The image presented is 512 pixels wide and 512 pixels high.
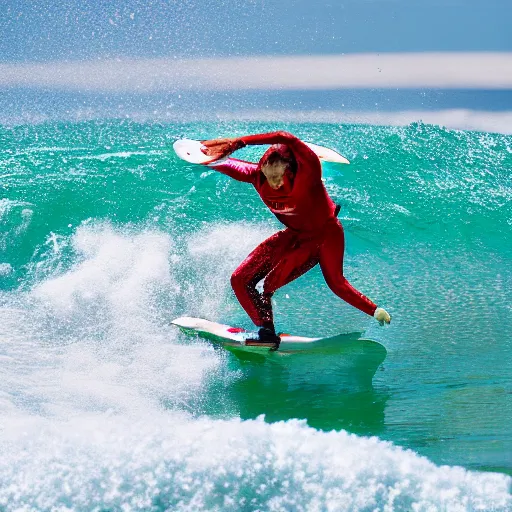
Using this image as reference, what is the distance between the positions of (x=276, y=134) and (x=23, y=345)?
1.94 m

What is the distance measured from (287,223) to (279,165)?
43 cm

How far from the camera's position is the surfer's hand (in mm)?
4113

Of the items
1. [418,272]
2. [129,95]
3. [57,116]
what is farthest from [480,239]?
[129,95]

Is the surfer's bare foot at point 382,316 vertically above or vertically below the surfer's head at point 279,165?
below

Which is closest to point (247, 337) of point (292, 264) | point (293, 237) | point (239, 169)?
point (292, 264)

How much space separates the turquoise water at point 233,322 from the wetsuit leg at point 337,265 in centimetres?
41

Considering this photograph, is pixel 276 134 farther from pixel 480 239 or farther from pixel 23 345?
pixel 480 239

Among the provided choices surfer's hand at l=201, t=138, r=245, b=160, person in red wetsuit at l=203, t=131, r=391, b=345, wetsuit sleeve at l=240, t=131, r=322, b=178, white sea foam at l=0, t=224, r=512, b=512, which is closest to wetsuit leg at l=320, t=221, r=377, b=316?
person in red wetsuit at l=203, t=131, r=391, b=345

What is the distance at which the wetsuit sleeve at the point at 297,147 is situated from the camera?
12.9ft

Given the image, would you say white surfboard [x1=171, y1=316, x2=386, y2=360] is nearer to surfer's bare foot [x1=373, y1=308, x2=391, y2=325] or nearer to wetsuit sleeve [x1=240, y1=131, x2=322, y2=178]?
surfer's bare foot [x1=373, y1=308, x2=391, y2=325]

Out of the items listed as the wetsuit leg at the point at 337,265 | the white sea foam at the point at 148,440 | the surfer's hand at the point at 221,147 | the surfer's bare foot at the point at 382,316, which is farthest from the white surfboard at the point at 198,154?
the white sea foam at the point at 148,440

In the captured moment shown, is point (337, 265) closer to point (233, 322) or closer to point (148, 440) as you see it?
point (233, 322)

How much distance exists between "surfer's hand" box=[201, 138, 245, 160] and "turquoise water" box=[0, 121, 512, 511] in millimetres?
1128

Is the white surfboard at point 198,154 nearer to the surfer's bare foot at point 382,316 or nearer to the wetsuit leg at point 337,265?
the wetsuit leg at point 337,265
